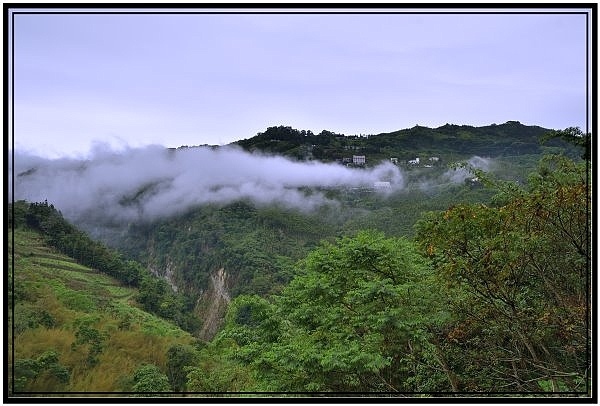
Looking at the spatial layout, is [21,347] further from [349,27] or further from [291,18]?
[349,27]

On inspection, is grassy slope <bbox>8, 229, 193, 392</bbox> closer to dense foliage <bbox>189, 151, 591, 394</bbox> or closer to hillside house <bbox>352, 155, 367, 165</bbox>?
dense foliage <bbox>189, 151, 591, 394</bbox>

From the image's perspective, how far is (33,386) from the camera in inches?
96.8

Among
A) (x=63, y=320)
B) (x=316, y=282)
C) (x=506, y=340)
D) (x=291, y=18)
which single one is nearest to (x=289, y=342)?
(x=316, y=282)

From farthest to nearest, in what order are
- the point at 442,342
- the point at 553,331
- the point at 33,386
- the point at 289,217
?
1. the point at 289,217
2. the point at 442,342
3. the point at 33,386
4. the point at 553,331

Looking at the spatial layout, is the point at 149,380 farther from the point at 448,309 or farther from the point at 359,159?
the point at 359,159

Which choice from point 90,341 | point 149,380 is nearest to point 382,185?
point 149,380

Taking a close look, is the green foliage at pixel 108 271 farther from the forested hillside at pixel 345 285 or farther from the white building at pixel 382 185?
the white building at pixel 382 185

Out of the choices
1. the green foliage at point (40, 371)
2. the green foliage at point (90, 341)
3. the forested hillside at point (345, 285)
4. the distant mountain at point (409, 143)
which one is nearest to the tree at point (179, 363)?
the forested hillside at point (345, 285)

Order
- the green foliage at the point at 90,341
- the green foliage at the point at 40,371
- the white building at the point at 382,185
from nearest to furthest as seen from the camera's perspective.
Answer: the green foliage at the point at 40,371 < the green foliage at the point at 90,341 < the white building at the point at 382,185

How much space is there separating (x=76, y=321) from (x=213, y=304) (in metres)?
1.18

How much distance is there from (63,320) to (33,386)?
0.61 m

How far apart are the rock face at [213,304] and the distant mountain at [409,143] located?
1223mm

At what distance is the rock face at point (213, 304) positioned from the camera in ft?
12.9

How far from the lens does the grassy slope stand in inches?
106
